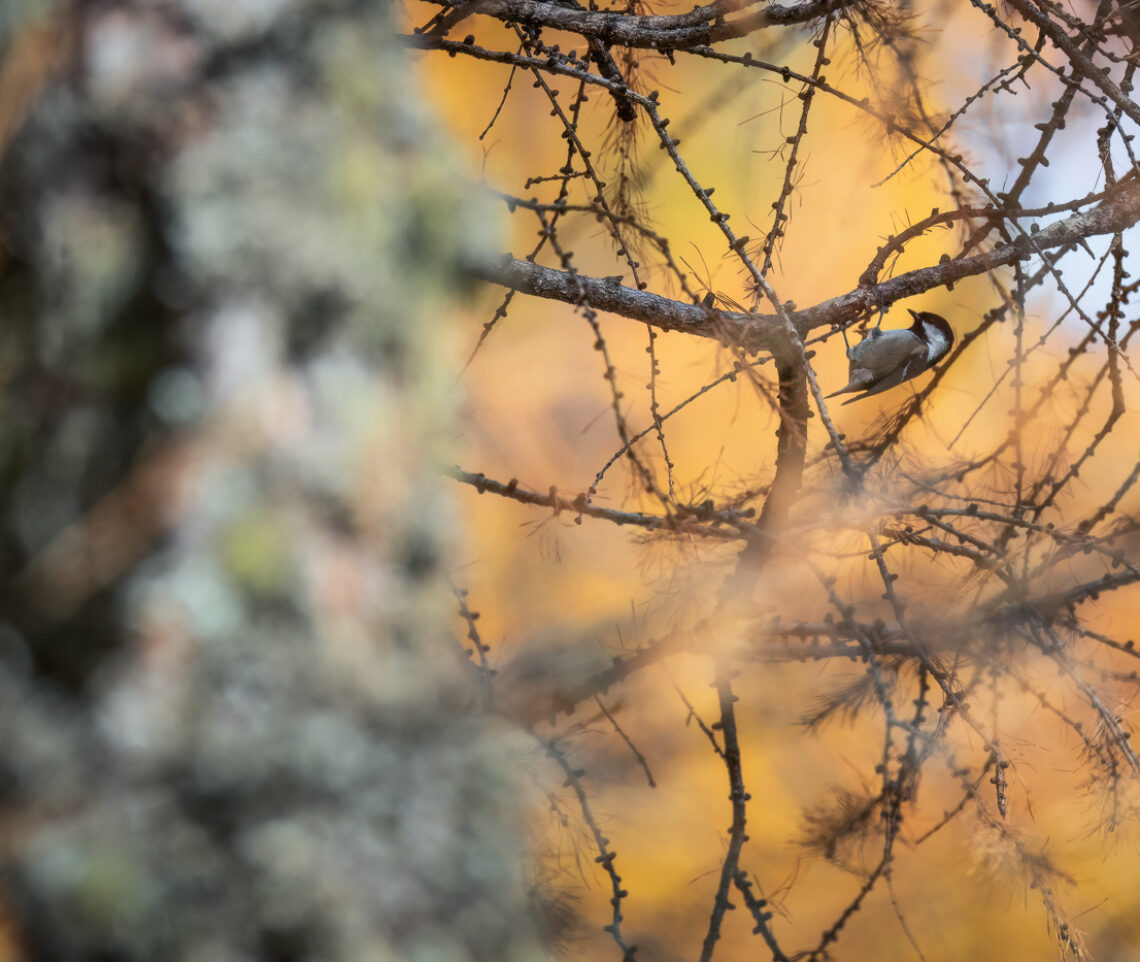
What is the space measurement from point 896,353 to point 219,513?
0.74 meters

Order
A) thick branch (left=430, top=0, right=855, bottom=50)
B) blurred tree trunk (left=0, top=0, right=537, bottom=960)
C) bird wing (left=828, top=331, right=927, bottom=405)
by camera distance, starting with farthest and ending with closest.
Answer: bird wing (left=828, top=331, right=927, bottom=405) < thick branch (left=430, top=0, right=855, bottom=50) < blurred tree trunk (left=0, top=0, right=537, bottom=960)

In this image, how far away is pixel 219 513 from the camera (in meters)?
0.27

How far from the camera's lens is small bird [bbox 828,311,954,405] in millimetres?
832

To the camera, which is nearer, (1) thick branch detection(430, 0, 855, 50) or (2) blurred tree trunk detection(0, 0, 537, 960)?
(2) blurred tree trunk detection(0, 0, 537, 960)

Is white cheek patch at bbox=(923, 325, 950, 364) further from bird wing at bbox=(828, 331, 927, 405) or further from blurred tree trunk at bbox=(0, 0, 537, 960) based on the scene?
blurred tree trunk at bbox=(0, 0, 537, 960)

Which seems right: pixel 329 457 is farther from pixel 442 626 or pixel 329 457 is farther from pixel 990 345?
pixel 990 345

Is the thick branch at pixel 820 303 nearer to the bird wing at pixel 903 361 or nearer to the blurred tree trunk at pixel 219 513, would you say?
the bird wing at pixel 903 361

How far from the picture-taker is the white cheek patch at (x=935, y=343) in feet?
2.81

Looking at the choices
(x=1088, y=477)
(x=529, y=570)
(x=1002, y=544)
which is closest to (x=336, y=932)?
(x=529, y=570)

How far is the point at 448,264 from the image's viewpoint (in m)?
0.32

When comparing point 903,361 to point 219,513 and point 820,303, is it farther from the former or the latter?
point 219,513

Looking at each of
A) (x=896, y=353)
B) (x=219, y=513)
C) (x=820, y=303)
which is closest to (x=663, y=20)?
(x=820, y=303)

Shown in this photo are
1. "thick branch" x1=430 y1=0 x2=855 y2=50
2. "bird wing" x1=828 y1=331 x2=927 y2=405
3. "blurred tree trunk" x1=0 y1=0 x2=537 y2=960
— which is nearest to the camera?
"blurred tree trunk" x1=0 y1=0 x2=537 y2=960

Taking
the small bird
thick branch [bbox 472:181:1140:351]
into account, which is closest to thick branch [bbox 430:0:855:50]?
thick branch [bbox 472:181:1140:351]
